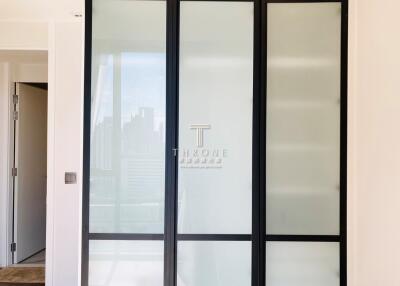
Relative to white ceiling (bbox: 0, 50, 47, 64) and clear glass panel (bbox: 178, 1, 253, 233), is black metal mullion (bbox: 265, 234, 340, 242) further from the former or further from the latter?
white ceiling (bbox: 0, 50, 47, 64)

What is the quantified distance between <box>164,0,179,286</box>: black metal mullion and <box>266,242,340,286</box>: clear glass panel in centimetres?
78

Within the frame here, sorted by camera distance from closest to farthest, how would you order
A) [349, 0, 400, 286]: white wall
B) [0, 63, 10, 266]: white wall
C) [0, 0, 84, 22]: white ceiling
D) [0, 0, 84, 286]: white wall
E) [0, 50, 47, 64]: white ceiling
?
[349, 0, 400, 286]: white wall → [0, 0, 84, 22]: white ceiling → [0, 0, 84, 286]: white wall → [0, 50, 47, 64]: white ceiling → [0, 63, 10, 266]: white wall

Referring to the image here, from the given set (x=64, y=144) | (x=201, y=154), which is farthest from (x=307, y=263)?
(x=64, y=144)

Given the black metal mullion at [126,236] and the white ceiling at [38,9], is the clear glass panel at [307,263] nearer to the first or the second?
the black metal mullion at [126,236]

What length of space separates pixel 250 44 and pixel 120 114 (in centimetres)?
111

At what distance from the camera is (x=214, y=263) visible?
2.60 meters

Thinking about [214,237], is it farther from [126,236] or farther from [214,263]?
[126,236]

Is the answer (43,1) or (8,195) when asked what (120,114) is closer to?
(43,1)

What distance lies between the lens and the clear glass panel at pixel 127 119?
8.49 ft

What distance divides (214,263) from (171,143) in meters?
0.96

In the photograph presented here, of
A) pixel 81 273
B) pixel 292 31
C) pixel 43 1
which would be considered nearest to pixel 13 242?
pixel 81 273

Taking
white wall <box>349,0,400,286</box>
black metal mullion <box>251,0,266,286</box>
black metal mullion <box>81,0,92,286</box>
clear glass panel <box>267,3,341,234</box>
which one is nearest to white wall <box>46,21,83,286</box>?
black metal mullion <box>81,0,92,286</box>

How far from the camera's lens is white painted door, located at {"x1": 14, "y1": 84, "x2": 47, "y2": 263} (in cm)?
423

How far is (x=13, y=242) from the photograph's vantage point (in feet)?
13.8
